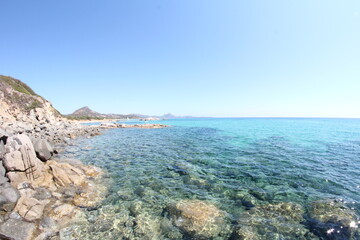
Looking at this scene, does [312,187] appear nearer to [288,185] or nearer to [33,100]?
[288,185]

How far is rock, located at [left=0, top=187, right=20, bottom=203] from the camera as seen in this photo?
7.95 m

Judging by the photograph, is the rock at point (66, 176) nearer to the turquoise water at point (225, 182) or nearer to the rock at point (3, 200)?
the turquoise water at point (225, 182)

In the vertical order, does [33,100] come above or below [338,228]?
above

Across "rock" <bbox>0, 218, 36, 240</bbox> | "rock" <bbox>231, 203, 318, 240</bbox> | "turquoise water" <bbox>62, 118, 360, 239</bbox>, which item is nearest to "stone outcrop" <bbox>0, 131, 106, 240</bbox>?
"rock" <bbox>0, 218, 36, 240</bbox>

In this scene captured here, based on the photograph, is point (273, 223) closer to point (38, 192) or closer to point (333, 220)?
point (333, 220)

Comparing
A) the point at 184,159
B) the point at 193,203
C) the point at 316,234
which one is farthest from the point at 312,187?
the point at 184,159

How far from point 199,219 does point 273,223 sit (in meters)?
3.24

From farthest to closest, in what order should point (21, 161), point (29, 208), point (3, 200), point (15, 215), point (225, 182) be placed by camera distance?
point (225, 182) → point (21, 161) → point (3, 200) → point (29, 208) → point (15, 215)

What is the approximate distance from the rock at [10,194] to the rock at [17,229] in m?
2.04

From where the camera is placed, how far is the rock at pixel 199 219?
21.7 ft

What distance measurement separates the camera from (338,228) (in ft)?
22.0

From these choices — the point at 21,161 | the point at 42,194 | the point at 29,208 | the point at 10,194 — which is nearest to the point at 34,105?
the point at 21,161

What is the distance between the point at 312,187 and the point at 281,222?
5478mm

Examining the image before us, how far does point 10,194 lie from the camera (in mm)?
8133
